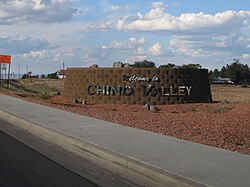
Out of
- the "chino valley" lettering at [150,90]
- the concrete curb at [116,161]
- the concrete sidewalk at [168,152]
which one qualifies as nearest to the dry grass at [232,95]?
the "chino valley" lettering at [150,90]

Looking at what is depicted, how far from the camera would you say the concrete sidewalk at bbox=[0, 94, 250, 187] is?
809 centimetres

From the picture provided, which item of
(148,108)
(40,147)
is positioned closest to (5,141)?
(40,147)

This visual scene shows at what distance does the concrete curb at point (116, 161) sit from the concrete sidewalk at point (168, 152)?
0.16 meters

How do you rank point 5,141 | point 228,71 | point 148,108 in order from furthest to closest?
point 228,71, point 148,108, point 5,141

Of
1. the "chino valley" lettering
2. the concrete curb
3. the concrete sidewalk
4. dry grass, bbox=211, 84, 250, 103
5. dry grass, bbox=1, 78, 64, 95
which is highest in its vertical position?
the "chino valley" lettering

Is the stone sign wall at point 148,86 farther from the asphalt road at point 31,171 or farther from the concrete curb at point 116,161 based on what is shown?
the asphalt road at point 31,171

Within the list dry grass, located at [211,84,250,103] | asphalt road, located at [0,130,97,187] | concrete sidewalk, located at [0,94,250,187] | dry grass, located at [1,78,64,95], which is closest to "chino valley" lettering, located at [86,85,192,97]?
dry grass, located at [211,84,250,103]

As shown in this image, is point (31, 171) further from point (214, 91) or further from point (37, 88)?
point (214, 91)

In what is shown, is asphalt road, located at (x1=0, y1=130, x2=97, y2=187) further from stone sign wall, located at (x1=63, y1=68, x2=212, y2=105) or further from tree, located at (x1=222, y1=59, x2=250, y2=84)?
tree, located at (x1=222, y1=59, x2=250, y2=84)

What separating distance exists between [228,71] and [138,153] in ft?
472

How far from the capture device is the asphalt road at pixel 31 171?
8.23 meters

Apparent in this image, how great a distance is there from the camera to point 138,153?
10148 millimetres

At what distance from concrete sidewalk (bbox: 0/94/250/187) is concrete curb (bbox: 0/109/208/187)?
0.52 ft

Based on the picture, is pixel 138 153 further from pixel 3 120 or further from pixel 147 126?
A: pixel 3 120
